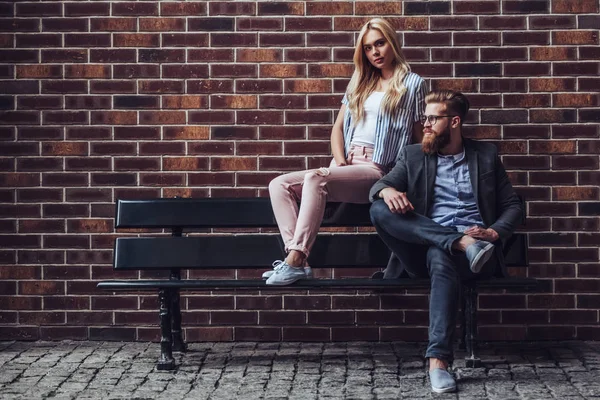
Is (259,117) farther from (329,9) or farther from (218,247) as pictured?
(218,247)

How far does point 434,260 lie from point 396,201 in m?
0.36

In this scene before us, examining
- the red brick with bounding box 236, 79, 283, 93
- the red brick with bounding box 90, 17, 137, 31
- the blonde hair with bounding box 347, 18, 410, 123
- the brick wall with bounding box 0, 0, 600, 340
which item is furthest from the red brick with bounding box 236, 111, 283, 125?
the red brick with bounding box 90, 17, 137, 31

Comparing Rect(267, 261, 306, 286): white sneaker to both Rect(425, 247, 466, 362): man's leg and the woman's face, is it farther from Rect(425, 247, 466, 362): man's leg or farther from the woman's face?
the woman's face

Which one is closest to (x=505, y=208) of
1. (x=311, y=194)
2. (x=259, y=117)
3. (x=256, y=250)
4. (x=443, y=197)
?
(x=443, y=197)

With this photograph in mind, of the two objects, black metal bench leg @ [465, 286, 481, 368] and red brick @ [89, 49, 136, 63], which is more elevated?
red brick @ [89, 49, 136, 63]

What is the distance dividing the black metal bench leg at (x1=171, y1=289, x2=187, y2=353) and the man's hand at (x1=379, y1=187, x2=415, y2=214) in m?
1.44

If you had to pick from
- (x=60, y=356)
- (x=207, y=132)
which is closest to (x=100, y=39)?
(x=207, y=132)

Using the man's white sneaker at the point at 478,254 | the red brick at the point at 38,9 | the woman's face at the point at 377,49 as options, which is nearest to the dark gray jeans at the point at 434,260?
the man's white sneaker at the point at 478,254

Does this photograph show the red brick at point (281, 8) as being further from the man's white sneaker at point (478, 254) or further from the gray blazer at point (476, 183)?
the man's white sneaker at point (478, 254)

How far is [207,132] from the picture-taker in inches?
242

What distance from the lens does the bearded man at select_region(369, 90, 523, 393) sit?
4996 millimetres

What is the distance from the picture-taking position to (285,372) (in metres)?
5.23

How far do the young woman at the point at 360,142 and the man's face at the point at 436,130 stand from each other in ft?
1.04

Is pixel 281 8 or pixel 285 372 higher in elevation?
pixel 281 8
